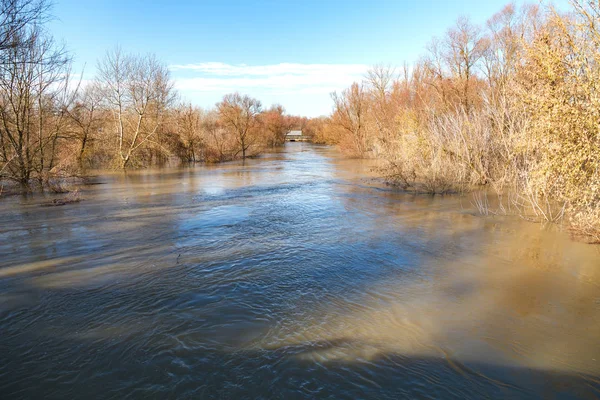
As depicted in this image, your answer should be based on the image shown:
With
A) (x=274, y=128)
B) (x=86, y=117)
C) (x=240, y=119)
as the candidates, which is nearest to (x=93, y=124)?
(x=86, y=117)

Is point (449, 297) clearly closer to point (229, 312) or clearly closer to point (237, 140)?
point (229, 312)

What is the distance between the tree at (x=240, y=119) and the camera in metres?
38.7

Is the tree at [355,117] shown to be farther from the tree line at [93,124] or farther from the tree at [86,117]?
the tree at [86,117]

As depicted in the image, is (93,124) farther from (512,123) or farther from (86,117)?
(512,123)

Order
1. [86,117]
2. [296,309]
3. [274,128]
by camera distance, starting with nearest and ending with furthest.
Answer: [296,309], [86,117], [274,128]

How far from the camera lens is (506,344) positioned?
4.70 metres

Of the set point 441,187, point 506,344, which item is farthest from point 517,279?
point 441,187

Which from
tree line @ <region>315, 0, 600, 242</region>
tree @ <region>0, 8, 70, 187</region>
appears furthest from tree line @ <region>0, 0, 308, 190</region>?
tree line @ <region>315, 0, 600, 242</region>

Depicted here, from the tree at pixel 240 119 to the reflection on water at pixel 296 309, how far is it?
2898 cm

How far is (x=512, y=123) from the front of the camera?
12.0 m

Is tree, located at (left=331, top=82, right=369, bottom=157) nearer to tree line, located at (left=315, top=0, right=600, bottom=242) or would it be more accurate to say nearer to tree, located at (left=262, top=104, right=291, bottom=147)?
tree line, located at (left=315, top=0, right=600, bottom=242)

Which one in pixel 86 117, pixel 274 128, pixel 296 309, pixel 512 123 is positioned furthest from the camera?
pixel 274 128

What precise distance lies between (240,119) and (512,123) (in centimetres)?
3127

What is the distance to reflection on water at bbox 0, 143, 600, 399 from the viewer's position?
404 cm
